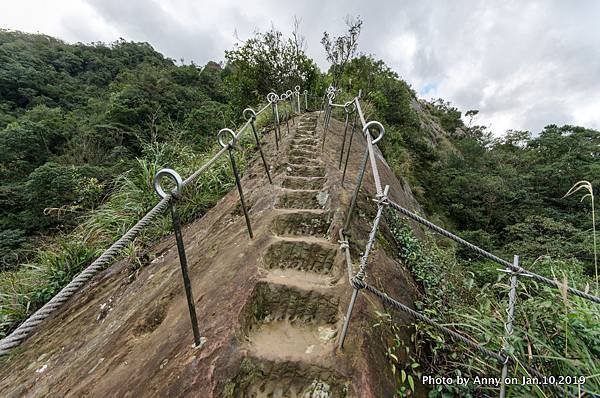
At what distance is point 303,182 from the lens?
3311 mm

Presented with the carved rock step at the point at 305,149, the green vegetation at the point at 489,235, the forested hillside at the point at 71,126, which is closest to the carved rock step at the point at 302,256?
the green vegetation at the point at 489,235

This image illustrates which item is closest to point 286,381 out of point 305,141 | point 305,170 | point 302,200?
point 302,200

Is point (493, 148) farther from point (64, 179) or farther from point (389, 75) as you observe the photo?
point (64, 179)

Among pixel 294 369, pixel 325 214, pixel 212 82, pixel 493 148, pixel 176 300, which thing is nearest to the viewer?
pixel 294 369

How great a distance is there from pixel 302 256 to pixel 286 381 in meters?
0.92

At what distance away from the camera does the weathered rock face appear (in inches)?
52.9

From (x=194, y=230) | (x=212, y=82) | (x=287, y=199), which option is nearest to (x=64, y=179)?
(x=194, y=230)

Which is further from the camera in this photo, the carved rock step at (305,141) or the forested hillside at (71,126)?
the forested hillside at (71,126)

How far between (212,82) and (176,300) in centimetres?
3101

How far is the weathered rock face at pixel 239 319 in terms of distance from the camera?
1.34m

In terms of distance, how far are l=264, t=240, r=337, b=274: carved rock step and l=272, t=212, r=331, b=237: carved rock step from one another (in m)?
0.28

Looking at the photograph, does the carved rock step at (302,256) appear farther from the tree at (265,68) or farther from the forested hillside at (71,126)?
the tree at (265,68)

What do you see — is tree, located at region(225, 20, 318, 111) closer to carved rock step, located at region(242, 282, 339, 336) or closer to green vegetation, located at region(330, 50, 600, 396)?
green vegetation, located at region(330, 50, 600, 396)

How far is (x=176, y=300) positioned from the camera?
2.05m
